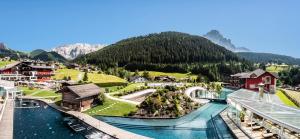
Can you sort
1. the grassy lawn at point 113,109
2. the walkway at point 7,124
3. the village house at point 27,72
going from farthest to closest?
the village house at point 27,72 → the grassy lawn at point 113,109 → the walkway at point 7,124

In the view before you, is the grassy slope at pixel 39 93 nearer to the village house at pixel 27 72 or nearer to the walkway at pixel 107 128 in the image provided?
the village house at pixel 27 72

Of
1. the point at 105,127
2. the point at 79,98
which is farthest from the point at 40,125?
the point at 105,127

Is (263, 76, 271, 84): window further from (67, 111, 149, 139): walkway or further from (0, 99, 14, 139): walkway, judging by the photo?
(0, 99, 14, 139): walkway

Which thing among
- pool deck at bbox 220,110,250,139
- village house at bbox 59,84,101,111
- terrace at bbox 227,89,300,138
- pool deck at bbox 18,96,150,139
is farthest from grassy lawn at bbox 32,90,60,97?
terrace at bbox 227,89,300,138

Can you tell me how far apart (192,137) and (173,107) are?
16830 mm

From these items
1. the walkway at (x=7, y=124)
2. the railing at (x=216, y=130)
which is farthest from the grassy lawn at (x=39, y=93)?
the railing at (x=216, y=130)

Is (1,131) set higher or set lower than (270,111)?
lower

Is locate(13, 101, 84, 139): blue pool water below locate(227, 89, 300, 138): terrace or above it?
below

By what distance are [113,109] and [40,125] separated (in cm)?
1579

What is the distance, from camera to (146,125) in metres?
50.8

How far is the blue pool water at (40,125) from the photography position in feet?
142

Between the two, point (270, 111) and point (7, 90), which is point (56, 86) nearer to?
point (7, 90)

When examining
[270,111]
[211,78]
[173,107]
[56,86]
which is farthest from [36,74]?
[270,111]

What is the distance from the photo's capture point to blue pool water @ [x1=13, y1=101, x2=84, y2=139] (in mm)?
43350
